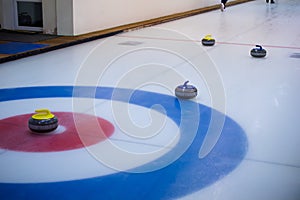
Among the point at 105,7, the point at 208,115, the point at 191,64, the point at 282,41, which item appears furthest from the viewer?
the point at 105,7

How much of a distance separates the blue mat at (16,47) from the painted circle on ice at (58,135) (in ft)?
9.61

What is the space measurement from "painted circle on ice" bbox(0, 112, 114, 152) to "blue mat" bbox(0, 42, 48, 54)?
2.93 meters

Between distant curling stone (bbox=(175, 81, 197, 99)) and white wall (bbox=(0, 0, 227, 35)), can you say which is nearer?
distant curling stone (bbox=(175, 81, 197, 99))

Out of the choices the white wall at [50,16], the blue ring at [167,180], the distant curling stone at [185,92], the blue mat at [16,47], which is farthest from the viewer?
the white wall at [50,16]

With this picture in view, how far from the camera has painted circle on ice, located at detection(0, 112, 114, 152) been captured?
3.17m

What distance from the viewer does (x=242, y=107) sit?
13.9 feet

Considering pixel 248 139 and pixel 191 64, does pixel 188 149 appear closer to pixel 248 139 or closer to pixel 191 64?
pixel 248 139

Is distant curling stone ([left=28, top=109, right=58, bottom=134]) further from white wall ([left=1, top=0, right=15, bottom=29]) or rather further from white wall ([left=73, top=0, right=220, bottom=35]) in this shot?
white wall ([left=1, top=0, right=15, bottom=29])

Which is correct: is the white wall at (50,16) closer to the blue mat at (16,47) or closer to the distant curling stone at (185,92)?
the blue mat at (16,47)

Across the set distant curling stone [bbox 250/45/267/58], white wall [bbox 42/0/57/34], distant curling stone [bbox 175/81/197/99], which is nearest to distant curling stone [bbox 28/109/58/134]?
distant curling stone [bbox 175/81/197/99]

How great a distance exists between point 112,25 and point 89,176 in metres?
6.98

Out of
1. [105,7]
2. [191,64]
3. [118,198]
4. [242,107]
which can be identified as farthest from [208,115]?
[105,7]

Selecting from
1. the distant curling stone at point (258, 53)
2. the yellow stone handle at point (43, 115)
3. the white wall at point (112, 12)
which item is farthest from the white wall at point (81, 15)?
the yellow stone handle at point (43, 115)

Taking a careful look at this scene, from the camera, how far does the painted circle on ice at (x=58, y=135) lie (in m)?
3.17
